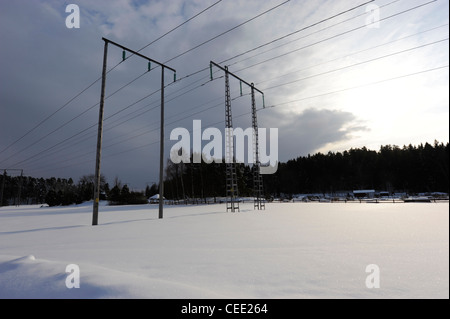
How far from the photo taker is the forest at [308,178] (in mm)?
54719

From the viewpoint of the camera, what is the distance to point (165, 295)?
284 centimetres

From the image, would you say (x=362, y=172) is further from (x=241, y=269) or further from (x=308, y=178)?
(x=241, y=269)

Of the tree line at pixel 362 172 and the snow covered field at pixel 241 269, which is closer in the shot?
the snow covered field at pixel 241 269

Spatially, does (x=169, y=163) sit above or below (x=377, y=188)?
above

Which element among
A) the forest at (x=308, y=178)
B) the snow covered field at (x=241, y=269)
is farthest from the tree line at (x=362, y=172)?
the snow covered field at (x=241, y=269)

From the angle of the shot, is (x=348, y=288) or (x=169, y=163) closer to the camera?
(x=348, y=288)

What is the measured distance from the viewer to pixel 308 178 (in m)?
91.4

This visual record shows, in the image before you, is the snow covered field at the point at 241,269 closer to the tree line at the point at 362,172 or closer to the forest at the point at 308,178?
the forest at the point at 308,178

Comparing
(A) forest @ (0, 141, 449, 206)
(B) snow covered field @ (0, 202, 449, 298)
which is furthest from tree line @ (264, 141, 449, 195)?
(B) snow covered field @ (0, 202, 449, 298)

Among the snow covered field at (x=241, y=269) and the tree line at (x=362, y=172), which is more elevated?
the tree line at (x=362, y=172)

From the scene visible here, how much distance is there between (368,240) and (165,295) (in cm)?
563

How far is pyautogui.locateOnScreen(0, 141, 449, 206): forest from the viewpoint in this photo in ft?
180
